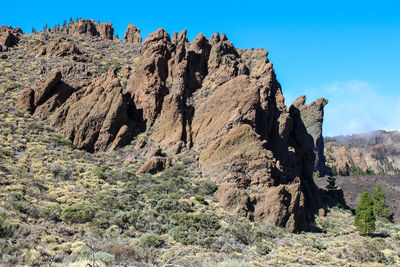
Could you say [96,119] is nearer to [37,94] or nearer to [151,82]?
[151,82]

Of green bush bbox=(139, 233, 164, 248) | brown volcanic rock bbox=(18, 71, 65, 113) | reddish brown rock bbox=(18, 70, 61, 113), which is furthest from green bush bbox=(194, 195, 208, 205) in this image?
brown volcanic rock bbox=(18, 71, 65, 113)

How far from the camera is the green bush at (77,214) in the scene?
21234 mm

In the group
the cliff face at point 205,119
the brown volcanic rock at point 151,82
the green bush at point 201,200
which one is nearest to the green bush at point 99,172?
the cliff face at point 205,119

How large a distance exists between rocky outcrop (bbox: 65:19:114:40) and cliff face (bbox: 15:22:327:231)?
138 ft

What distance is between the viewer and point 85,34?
76688mm

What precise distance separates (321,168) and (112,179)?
94.0 meters

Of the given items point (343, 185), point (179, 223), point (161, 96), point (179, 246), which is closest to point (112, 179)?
point (179, 223)

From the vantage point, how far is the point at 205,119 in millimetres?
35906

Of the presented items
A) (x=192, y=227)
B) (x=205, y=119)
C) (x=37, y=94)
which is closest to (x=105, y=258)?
(x=192, y=227)

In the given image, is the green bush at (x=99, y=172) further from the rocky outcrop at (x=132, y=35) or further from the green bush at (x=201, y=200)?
the rocky outcrop at (x=132, y=35)

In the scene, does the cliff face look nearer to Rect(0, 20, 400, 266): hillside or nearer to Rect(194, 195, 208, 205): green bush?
Rect(0, 20, 400, 266): hillside

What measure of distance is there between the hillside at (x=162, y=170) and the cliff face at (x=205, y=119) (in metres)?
0.14

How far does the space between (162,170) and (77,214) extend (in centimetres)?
1119

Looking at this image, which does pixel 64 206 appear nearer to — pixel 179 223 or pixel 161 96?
pixel 179 223
